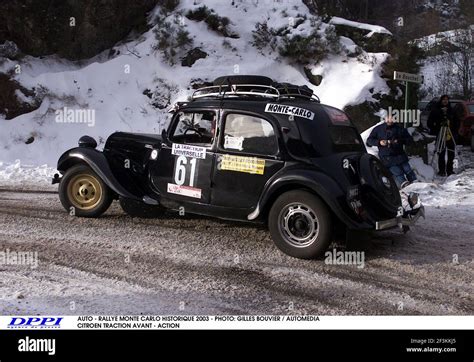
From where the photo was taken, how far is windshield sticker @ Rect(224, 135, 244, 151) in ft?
19.0

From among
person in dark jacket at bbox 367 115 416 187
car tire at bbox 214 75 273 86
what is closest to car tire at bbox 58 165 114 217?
car tire at bbox 214 75 273 86

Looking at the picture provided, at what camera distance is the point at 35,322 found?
3.73m

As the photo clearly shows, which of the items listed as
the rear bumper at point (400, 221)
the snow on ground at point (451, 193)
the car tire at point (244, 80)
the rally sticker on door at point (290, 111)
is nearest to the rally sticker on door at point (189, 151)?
the rally sticker on door at point (290, 111)

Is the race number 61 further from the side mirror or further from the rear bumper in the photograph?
the rear bumper

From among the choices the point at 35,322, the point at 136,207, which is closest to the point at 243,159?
the point at 136,207

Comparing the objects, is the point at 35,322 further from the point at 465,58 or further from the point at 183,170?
the point at 465,58

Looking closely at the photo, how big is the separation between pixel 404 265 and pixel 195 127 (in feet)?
10.6

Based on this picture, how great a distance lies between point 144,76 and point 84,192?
8.88 metres

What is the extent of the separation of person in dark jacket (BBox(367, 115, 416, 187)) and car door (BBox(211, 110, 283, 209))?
402 centimetres

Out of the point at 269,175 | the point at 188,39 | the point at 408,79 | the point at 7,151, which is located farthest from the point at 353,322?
the point at 188,39

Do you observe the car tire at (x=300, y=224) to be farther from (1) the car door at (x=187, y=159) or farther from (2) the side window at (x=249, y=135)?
(1) the car door at (x=187, y=159)

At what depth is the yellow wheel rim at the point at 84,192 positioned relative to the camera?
6691 mm

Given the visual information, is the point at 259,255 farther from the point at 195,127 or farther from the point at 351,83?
the point at 351,83

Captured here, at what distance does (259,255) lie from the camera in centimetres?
555
